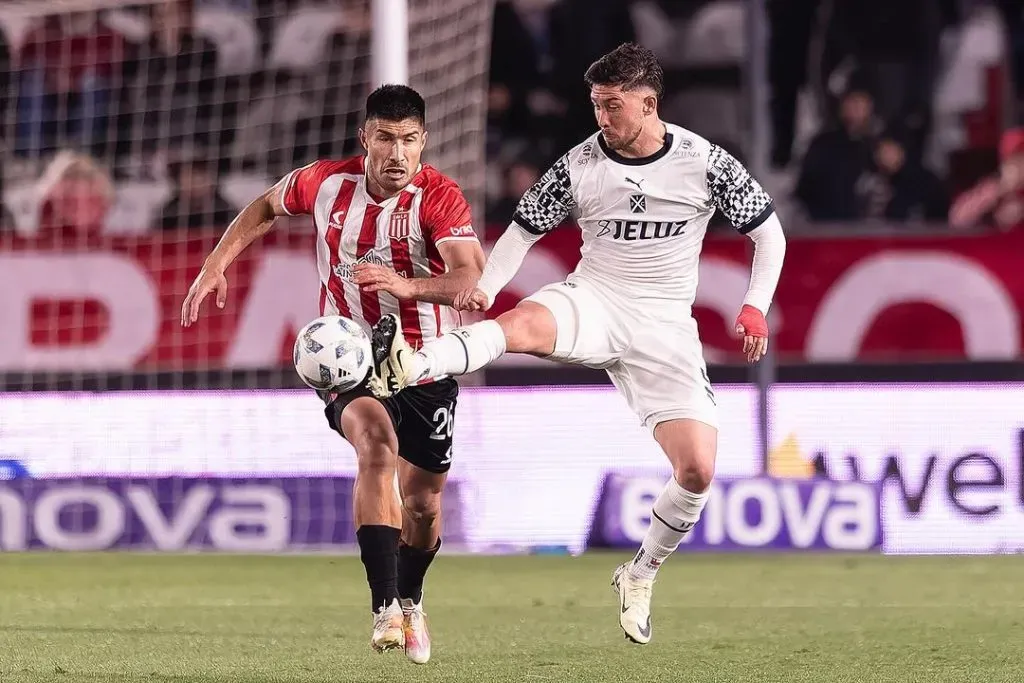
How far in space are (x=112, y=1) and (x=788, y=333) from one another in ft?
16.5

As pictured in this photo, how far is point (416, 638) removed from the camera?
6.83 meters

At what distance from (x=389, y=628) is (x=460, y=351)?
38.7 inches

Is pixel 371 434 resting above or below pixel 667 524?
above

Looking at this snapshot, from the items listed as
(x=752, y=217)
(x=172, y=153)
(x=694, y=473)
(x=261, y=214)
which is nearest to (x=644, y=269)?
(x=752, y=217)

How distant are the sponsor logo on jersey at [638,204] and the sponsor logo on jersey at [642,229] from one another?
2.1 inches

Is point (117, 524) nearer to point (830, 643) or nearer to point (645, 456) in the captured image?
point (645, 456)

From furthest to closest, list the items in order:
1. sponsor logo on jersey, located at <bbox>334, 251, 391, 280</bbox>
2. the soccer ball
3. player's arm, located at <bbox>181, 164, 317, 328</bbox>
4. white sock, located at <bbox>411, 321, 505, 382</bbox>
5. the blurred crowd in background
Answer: the blurred crowd in background, player's arm, located at <bbox>181, 164, 317, 328</bbox>, sponsor logo on jersey, located at <bbox>334, 251, 391, 280</bbox>, white sock, located at <bbox>411, 321, 505, 382</bbox>, the soccer ball

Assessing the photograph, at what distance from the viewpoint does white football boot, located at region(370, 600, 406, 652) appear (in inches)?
249

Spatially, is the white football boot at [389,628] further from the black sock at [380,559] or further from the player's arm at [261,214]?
the player's arm at [261,214]

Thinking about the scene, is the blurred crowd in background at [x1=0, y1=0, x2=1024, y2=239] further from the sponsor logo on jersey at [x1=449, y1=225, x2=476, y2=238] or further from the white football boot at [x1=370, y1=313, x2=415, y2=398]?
the white football boot at [x1=370, y1=313, x2=415, y2=398]

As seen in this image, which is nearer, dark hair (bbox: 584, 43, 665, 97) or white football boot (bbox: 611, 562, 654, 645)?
dark hair (bbox: 584, 43, 665, 97)

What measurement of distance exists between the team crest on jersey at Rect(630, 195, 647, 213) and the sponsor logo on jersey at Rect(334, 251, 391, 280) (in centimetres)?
99

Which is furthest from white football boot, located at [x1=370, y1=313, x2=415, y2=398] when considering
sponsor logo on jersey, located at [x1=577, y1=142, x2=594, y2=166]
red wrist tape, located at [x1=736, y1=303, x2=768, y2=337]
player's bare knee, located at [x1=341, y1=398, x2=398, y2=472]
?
red wrist tape, located at [x1=736, y1=303, x2=768, y2=337]

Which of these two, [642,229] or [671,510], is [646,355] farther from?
[671,510]
